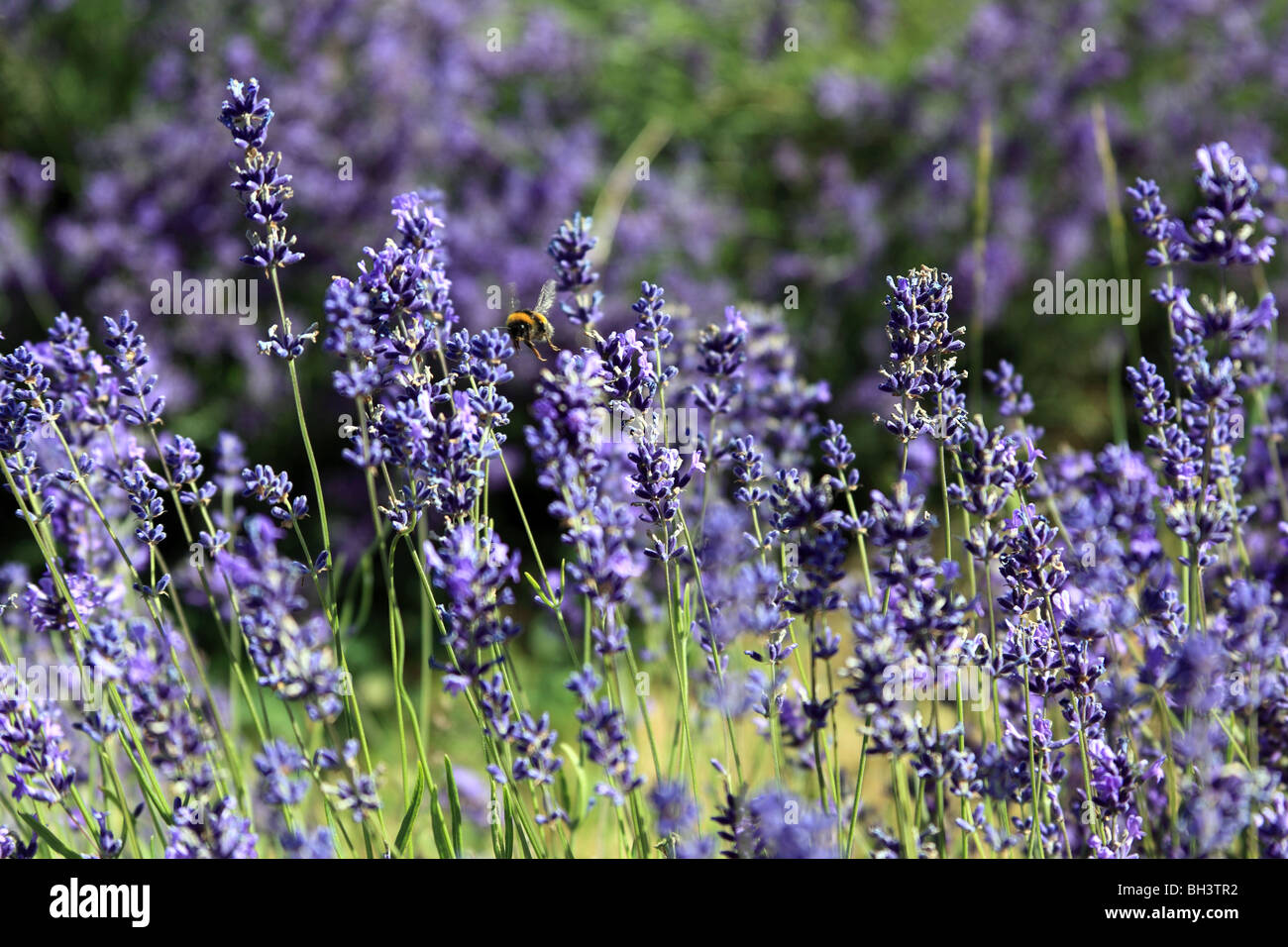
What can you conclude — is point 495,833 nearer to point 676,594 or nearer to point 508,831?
point 508,831

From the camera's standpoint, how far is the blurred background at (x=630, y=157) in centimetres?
472

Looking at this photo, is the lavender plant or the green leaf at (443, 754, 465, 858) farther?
the green leaf at (443, 754, 465, 858)

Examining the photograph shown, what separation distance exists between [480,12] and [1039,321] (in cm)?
312

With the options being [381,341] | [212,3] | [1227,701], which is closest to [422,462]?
[381,341]

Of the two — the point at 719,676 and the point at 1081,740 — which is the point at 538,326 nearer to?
the point at 719,676

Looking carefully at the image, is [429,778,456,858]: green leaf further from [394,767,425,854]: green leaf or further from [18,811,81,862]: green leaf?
[18,811,81,862]: green leaf

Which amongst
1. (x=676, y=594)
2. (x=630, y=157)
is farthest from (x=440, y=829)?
(x=630, y=157)

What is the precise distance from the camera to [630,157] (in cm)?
498

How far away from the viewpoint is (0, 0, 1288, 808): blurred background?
186 inches

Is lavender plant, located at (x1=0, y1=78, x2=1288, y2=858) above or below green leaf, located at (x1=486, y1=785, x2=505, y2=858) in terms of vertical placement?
above

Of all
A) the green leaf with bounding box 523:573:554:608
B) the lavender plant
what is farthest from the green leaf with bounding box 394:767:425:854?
the green leaf with bounding box 523:573:554:608

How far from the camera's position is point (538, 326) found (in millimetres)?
2465

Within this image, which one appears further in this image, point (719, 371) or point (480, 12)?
point (480, 12)
